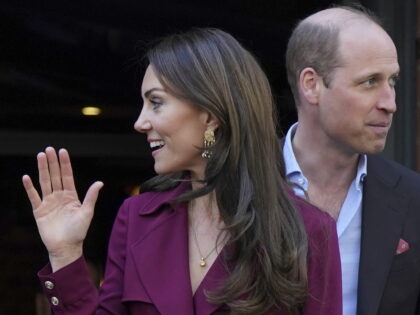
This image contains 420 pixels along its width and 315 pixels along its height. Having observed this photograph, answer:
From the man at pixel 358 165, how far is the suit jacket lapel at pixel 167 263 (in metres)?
0.42

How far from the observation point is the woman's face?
9.05ft

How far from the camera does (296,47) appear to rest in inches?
139

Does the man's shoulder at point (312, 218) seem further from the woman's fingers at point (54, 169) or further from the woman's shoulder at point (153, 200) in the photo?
the woman's fingers at point (54, 169)

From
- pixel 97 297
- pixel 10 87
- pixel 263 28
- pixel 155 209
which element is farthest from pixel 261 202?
pixel 10 87

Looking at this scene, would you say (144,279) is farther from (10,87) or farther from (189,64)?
(10,87)

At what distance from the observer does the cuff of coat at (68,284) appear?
2725 mm

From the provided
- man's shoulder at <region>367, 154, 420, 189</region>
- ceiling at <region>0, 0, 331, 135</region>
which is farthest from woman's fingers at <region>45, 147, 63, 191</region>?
ceiling at <region>0, 0, 331, 135</region>

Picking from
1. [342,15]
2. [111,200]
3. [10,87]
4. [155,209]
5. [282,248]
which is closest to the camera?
[282,248]

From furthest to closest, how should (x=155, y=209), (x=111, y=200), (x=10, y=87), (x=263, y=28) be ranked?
(x=111, y=200)
(x=10, y=87)
(x=263, y=28)
(x=155, y=209)

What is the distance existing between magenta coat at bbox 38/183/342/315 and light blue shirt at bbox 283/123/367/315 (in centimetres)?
31

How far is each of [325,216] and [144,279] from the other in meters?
0.54

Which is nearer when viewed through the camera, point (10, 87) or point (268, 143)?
point (268, 143)

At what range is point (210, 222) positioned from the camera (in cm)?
288

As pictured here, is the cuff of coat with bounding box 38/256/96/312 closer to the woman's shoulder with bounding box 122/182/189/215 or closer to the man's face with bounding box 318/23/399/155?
the woman's shoulder with bounding box 122/182/189/215
